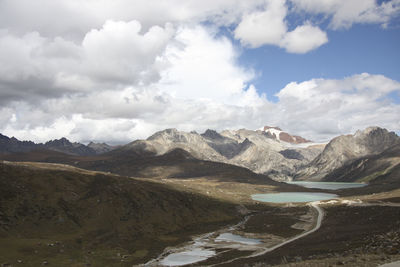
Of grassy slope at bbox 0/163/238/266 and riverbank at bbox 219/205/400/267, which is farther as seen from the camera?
grassy slope at bbox 0/163/238/266

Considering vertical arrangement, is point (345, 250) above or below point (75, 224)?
above

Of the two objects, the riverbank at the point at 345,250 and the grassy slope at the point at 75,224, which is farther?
the grassy slope at the point at 75,224

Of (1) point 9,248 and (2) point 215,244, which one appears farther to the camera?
(2) point 215,244

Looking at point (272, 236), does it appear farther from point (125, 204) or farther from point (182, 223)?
point (125, 204)

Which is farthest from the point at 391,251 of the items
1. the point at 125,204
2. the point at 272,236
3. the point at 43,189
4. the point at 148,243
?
the point at 43,189

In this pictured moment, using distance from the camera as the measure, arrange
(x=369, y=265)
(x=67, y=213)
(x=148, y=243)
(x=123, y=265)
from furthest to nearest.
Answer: (x=67, y=213) < (x=148, y=243) < (x=123, y=265) < (x=369, y=265)

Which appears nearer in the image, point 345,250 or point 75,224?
point 345,250

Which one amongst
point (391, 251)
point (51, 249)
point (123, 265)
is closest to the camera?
point (391, 251)

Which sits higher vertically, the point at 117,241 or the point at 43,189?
the point at 43,189
